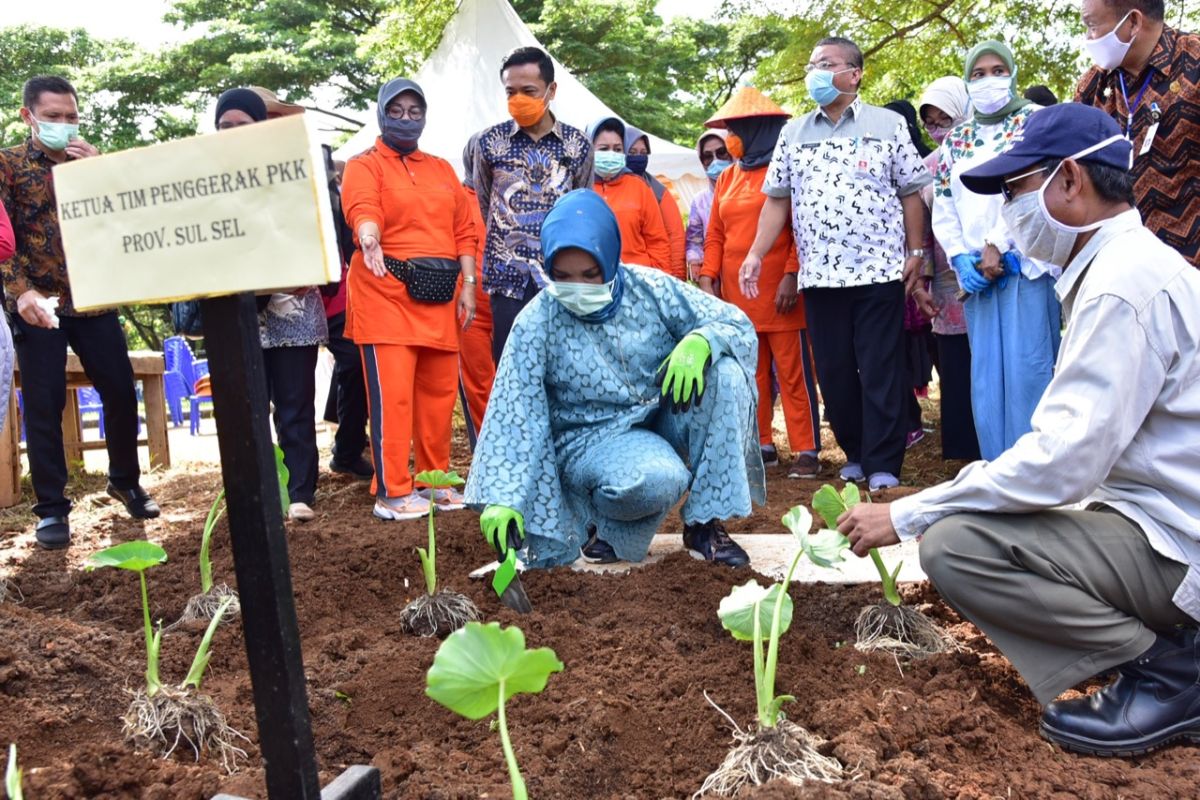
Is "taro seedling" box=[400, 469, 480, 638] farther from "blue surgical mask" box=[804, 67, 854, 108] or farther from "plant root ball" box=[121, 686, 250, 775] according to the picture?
"blue surgical mask" box=[804, 67, 854, 108]

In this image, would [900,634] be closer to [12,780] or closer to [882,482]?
[12,780]

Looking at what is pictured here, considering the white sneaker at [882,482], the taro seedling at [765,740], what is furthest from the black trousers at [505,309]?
the taro seedling at [765,740]

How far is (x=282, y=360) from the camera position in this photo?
4.25m

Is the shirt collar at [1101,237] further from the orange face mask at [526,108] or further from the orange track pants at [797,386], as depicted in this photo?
the orange track pants at [797,386]

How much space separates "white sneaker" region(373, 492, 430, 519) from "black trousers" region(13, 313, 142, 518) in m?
1.13

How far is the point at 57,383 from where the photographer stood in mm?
3967

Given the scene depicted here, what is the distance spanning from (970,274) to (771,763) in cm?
255

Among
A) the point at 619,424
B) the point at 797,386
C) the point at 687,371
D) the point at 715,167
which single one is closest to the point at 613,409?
the point at 619,424

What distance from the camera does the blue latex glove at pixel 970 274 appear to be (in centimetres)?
371

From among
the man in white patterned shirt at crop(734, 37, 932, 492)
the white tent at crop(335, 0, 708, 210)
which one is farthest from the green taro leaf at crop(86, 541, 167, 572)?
the white tent at crop(335, 0, 708, 210)

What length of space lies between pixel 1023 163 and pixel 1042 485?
665 mm

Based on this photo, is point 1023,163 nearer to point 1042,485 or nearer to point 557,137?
point 1042,485

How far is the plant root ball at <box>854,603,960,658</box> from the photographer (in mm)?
2299

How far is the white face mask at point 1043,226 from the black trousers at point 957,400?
8.30 ft
